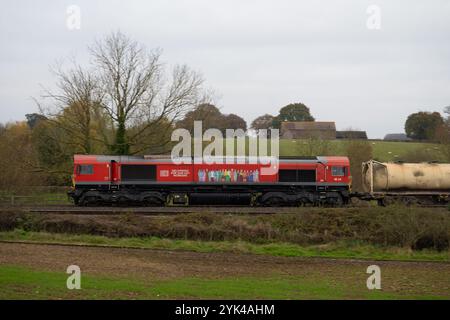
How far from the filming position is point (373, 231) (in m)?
22.2

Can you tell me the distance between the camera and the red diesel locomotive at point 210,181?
104 feet

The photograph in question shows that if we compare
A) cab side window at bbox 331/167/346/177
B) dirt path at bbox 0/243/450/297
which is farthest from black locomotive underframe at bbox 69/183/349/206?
dirt path at bbox 0/243/450/297

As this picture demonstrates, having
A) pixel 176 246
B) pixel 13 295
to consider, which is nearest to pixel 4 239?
pixel 176 246

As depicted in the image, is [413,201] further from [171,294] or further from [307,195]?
[171,294]

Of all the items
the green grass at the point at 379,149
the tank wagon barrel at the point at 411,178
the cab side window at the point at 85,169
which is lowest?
the tank wagon barrel at the point at 411,178

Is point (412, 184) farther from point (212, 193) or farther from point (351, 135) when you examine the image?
point (351, 135)

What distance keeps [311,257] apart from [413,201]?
1390cm

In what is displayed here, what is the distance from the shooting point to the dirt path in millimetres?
14914

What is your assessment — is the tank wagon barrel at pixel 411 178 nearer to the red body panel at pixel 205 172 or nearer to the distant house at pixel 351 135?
the red body panel at pixel 205 172

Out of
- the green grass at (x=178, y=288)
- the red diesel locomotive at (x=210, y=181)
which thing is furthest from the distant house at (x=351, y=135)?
the green grass at (x=178, y=288)

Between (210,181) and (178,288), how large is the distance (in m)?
18.8

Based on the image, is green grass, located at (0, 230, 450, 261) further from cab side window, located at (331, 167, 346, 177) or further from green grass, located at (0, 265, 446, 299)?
cab side window, located at (331, 167, 346, 177)

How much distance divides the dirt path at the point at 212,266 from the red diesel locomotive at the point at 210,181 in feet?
38.7

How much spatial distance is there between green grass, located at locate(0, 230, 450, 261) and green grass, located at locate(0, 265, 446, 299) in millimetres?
5316
